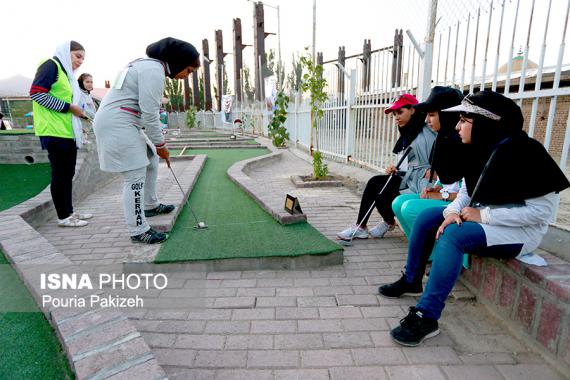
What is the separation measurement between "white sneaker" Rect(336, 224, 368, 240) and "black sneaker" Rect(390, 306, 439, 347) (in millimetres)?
1416

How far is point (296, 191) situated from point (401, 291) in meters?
3.54

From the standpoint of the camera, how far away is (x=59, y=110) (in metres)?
3.43

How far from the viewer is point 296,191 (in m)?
5.82

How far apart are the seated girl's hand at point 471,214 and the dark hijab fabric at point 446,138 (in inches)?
25.1

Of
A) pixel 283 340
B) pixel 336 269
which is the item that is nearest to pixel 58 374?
pixel 283 340

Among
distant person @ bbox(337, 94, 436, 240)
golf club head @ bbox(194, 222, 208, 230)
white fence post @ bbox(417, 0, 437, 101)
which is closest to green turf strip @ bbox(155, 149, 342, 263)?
golf club head @ bbox(194, 222, 208, 230)

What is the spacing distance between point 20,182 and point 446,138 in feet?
20.1

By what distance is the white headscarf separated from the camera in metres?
3.45

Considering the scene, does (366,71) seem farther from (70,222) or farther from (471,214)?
(70,222)

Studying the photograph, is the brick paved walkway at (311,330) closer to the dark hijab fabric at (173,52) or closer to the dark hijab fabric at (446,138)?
the dark hijab fabric at (446,138)

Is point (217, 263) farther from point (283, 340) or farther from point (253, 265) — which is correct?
point (283, 340)

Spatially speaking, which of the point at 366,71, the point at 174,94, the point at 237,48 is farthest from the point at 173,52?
the point at 174,94

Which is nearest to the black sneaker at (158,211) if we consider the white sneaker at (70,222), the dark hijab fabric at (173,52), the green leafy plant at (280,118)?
the white sneaker at (70,222)

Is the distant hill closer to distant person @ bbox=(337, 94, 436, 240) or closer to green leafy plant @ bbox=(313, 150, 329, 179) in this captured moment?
green leafy plant @ bbox=(313, 150, 329, 179)
